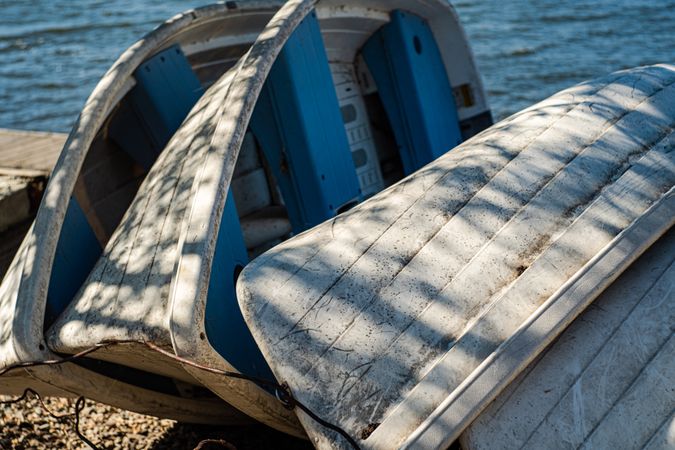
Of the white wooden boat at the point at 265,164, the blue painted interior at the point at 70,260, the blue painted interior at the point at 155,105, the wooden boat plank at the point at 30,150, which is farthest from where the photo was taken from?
the wooden boat plank at the point at 30,150

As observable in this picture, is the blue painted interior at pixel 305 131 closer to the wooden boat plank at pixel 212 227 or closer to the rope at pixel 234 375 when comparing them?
the wooden boat plank at pixel 212 227

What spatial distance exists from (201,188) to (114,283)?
52 centimetres

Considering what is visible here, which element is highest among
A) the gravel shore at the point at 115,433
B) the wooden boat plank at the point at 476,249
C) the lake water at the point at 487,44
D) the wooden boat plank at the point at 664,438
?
the wooden boat plank at the point at 476,249

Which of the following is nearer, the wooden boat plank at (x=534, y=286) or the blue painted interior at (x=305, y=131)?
the wooden boat plank at (x=534, y=286)

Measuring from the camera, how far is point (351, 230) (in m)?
3.21

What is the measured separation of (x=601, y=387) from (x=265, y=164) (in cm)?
322

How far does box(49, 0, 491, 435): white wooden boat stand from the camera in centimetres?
315

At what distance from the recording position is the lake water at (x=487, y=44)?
1008 cm

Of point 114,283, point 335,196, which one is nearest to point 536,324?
point 114,283

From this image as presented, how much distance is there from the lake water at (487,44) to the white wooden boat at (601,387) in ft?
20.9

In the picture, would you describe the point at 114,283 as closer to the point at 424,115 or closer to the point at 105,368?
the point at 105,368

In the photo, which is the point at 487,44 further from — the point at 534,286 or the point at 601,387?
the point at 601,387

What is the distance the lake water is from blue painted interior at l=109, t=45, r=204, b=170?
192 inches

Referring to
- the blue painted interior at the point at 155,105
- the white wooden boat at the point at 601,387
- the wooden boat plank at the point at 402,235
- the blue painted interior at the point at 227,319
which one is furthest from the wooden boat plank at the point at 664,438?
the blue painted interior at the point at 155,105
